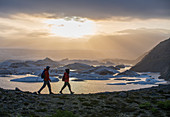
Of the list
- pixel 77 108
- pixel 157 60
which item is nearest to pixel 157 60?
pixel 157 60

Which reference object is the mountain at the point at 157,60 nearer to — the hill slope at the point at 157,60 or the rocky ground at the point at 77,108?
the hill slope at the point at 157,60

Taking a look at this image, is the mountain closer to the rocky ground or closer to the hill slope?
the hill slope

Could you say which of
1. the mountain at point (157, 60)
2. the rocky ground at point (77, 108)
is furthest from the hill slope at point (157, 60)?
the rocky ground at point (77, 108)

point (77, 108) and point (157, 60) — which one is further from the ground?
point (157, 60)

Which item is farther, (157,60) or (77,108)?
(157,60)

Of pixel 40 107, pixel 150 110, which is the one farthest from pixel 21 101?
pixel 150 110

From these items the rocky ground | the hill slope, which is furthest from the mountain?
the rocky ground

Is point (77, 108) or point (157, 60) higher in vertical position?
point (157, 60)

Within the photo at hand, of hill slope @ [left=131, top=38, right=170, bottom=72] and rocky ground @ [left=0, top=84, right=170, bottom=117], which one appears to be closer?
rocky ground @ [left=0, top=84, right=170, bottom=117]

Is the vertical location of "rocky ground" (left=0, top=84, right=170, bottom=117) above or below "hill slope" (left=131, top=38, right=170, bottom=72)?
below

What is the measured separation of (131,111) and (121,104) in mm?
1364

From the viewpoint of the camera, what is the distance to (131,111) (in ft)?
34.1

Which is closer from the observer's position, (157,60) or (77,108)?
(77,108)

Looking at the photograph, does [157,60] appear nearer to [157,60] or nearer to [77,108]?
[157,60]
